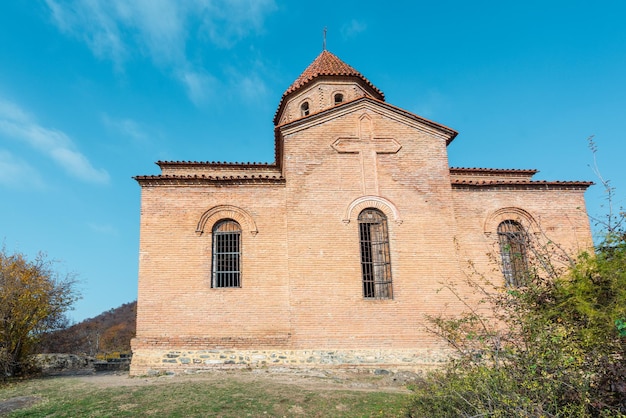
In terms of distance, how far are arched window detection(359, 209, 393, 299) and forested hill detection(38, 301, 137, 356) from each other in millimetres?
10785

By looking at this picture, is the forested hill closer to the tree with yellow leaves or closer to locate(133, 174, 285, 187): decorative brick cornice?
the tree with yellow leaves

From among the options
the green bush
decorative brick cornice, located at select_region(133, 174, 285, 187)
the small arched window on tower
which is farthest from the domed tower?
the green bush

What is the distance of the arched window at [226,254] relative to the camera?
12.0 meters

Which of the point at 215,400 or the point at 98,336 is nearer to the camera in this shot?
the point at 215,400

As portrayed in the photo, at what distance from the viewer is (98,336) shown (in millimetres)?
26734

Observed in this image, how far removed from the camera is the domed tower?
17125 millimetres

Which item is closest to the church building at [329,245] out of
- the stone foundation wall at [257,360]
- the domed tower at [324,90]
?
the stone foundation wall at [257,360]

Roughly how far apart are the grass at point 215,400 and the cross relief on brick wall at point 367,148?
18.4 feet

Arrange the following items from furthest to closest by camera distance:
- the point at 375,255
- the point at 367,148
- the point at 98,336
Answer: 1. the point at 98,336
2. the point at 367,148
3. the point at 375,255

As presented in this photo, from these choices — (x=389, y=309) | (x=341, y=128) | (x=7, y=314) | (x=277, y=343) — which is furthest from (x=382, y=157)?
(x=7, y=314)

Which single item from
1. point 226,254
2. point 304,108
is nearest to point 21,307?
point 226,254

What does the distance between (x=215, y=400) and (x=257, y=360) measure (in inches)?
121

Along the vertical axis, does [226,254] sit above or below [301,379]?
above

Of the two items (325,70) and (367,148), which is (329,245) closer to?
(367,148)
